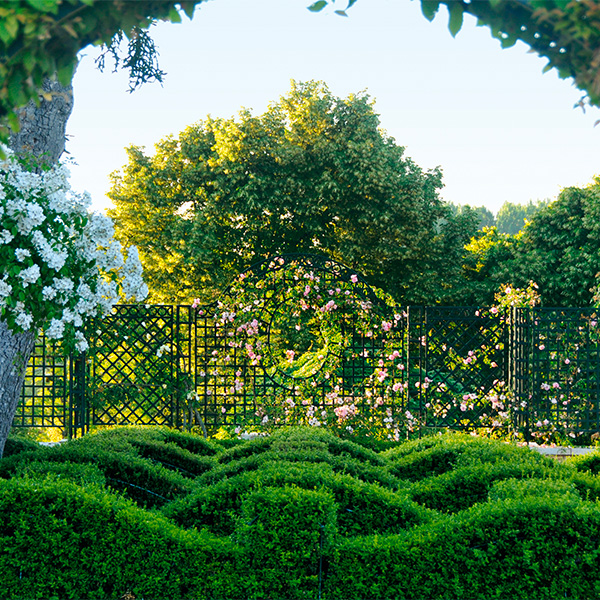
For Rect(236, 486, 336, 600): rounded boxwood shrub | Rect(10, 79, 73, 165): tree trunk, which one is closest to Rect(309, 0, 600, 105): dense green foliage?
Rect(236, 486, 336, 600): rounded boxwood shrub

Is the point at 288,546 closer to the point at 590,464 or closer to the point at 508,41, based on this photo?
the point at 508,41

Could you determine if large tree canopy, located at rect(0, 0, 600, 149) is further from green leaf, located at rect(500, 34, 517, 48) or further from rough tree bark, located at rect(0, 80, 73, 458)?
rough tree bark, located at rect(0, 80, 73, 458)

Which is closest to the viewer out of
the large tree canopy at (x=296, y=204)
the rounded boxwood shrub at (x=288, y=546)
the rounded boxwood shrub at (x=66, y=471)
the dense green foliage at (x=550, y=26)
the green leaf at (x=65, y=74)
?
the dense green foliage at (x=550, y=26)

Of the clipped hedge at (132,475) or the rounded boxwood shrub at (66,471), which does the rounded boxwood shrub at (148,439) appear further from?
the rounded boxwood shrub at (66,471)

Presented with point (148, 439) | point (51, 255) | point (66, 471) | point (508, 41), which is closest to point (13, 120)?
point (51, 255)

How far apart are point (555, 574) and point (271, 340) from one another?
5.44 m

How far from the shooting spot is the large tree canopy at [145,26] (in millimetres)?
2451

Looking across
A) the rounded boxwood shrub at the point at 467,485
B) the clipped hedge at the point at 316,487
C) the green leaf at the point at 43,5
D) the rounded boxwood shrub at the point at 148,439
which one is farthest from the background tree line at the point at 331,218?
the green leaf at the point at 43,5

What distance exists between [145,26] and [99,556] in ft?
9.19

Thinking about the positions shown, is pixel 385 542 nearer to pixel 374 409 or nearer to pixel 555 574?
pixel 555 574

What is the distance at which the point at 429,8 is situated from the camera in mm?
2535

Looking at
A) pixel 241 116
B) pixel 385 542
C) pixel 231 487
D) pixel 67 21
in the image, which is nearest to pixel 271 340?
pixel 231 487

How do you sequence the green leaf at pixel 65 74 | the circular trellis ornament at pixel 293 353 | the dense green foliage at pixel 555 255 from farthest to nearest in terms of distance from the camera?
the dense green foliage at pixel 555 255
the circular trellis ornament at pixel 293 353
the green leaf at pixel 65 74

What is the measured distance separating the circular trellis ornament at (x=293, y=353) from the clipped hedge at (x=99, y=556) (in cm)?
453
